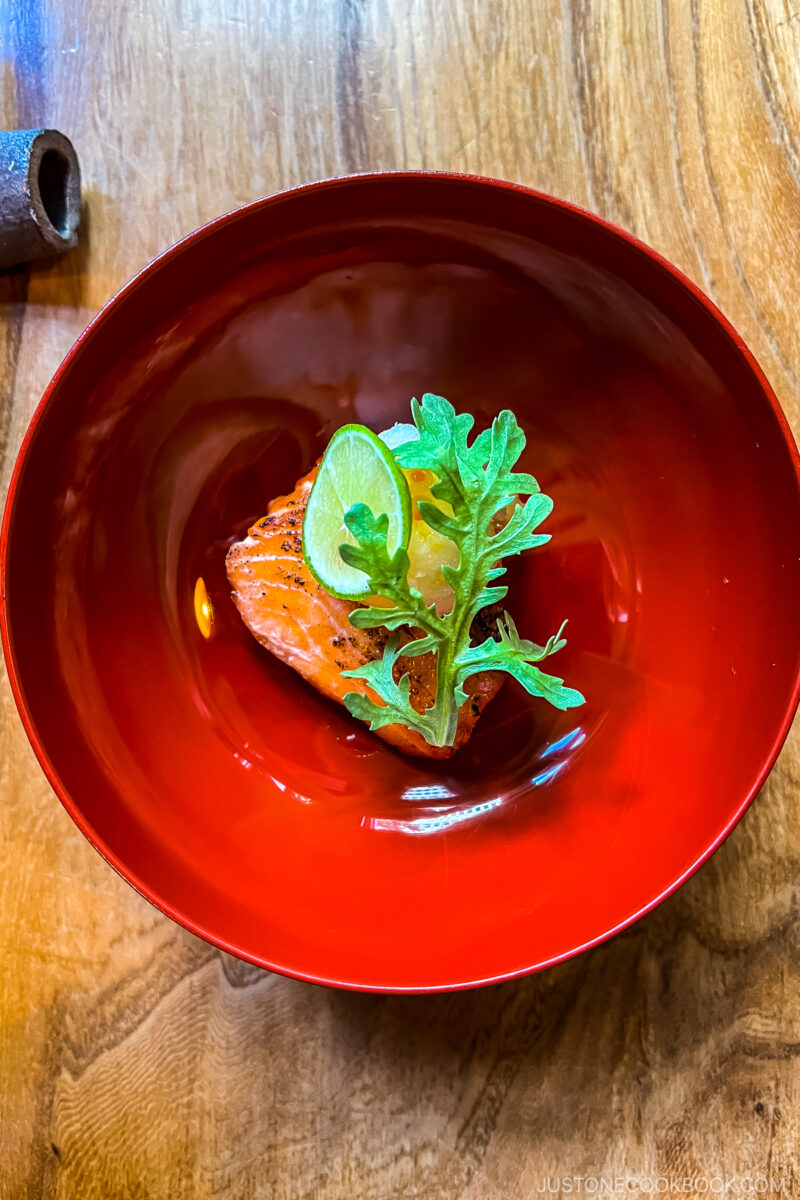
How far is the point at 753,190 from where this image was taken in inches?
51.9

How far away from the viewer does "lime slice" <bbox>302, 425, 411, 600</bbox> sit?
110 centimetres

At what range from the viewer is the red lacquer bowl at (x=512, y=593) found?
44.1 inches

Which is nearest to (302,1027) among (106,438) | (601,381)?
(106,438)

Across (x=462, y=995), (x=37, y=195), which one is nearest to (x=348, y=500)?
(x=37, y=195)

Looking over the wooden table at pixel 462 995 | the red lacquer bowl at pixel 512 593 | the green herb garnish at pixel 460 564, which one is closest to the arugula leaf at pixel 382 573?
the green herb garnish at pixel 460 564

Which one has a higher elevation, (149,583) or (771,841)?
(149,583)

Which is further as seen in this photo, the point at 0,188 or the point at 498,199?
the point at 0,188

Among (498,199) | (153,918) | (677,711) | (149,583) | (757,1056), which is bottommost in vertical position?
(757,1056)

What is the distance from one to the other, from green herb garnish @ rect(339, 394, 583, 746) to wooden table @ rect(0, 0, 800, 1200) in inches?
19.1

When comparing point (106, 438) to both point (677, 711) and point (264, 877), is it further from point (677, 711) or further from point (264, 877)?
point (677, 711)

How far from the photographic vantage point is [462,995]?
1.34m

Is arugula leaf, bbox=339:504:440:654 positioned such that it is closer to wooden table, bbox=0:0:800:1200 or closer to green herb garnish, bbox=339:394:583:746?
green herb garnish, bbox=339:394:583:746

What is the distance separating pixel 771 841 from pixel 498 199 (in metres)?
1.00

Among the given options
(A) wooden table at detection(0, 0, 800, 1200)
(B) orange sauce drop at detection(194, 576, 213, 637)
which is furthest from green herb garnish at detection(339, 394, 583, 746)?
(A) wooden table at detection(0, 0, 800, 1200)
